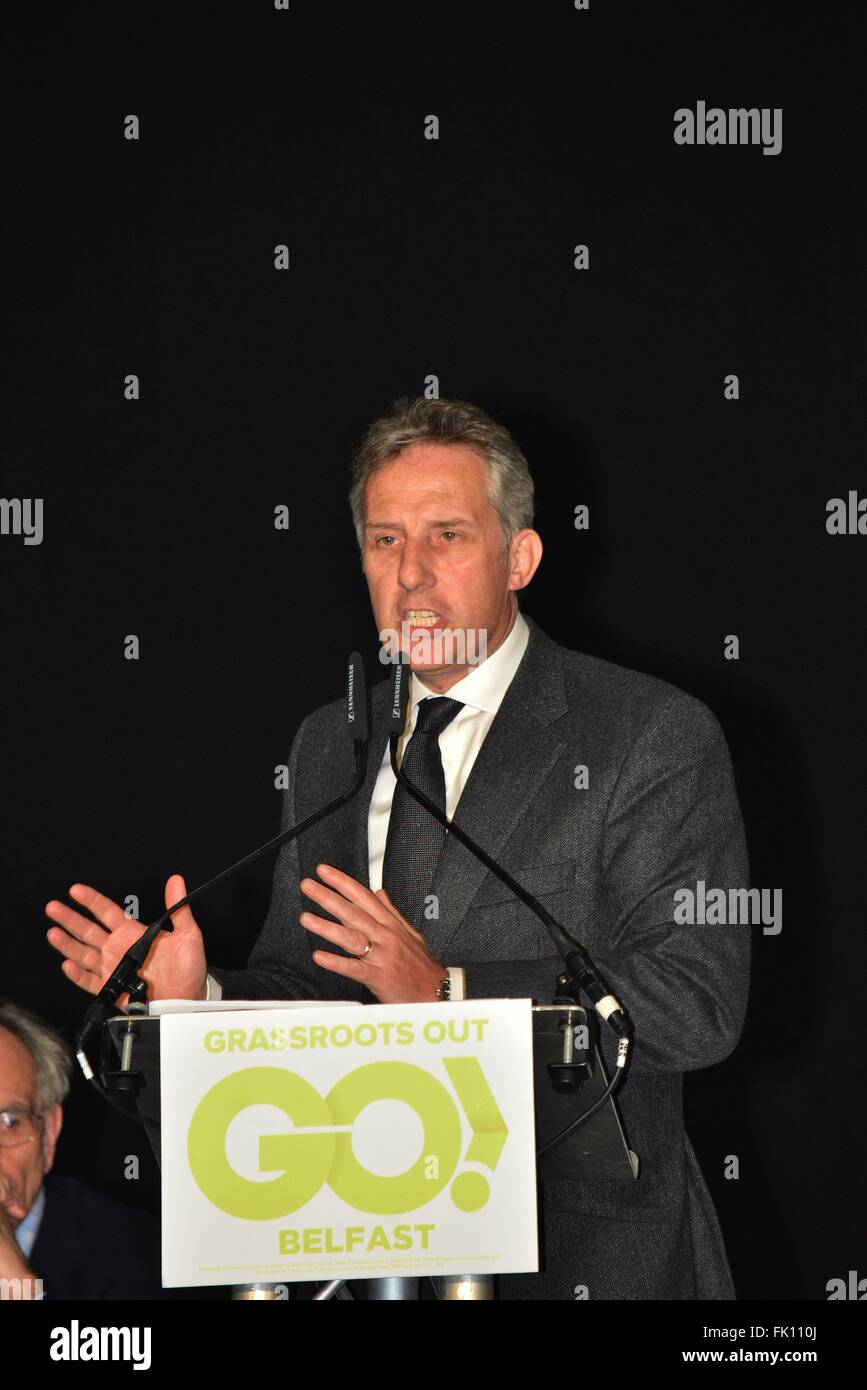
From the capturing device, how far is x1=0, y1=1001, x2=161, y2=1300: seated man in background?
2482mm

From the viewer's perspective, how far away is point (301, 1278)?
1570 millimetres

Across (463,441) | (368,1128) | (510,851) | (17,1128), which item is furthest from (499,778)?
(17,1128)

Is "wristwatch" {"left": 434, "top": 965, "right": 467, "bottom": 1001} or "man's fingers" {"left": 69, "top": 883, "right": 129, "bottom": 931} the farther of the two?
"man's fingers" {"left": 69, "top": 883, "right": 129, "bottom": 931}

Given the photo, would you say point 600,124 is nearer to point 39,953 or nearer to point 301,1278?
point 39,953

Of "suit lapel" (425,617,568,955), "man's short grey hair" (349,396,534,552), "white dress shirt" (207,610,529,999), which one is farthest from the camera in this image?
"man's short grey hair" (349,396,534,552)

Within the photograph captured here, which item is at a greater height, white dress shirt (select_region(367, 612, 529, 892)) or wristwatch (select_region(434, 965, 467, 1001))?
white dress shirt (select_region(367, 612, 529, 892))

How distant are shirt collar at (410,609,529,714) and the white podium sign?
90 centimetres

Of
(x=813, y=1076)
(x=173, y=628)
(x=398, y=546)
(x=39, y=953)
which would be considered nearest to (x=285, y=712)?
(x=173, y=628)

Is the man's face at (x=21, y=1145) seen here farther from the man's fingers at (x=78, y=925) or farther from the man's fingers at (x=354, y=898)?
the man's fingers at (x=354, y=898)

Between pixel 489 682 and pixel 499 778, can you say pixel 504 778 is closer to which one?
pixel 499 778

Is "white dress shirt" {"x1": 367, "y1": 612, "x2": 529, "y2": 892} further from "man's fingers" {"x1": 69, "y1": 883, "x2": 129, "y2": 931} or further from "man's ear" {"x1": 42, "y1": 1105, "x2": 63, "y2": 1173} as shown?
"man's ear" {"x1": 42, "y1": 1105, "x2": 63, "y2": 1173}

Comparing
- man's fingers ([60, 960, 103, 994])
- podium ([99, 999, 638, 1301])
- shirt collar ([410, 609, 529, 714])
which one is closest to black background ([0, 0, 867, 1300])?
shirt collar ([410, 609, 529, 714])
